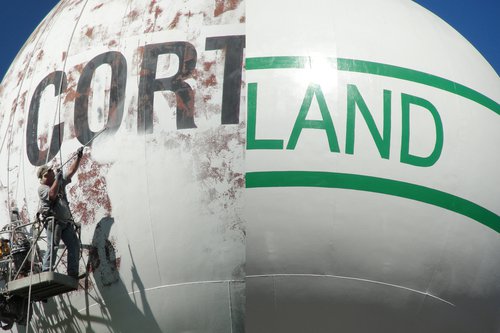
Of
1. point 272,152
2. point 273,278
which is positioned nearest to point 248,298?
point 273,278

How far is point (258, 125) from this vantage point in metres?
8.92

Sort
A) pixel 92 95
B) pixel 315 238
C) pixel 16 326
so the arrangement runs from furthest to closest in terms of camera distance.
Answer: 1. pixel 16 326
2. pixel 92 95
3. pixel 315 238

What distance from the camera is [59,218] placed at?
927 centimetres

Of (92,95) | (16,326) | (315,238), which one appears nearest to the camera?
(315,238)

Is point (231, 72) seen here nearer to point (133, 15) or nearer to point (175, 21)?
point (175, 21)

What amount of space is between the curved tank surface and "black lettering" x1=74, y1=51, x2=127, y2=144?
2 cm

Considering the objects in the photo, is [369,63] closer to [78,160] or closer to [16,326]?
[78,160]

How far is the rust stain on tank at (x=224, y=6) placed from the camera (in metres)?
9.56

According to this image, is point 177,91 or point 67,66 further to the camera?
point 67,66

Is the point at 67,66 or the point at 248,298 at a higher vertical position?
the point at 67,66

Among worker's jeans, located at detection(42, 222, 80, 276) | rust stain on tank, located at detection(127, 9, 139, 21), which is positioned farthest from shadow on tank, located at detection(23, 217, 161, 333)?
rust stain on tank, located at detection(127, 9, 139, 21)

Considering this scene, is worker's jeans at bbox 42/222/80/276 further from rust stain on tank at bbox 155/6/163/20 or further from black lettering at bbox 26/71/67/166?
rust stain on tank at bbox 155/6/163/20

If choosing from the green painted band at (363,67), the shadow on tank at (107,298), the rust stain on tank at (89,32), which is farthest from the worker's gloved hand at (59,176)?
the green painted band at (363,67)

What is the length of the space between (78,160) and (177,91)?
120 centimetres
